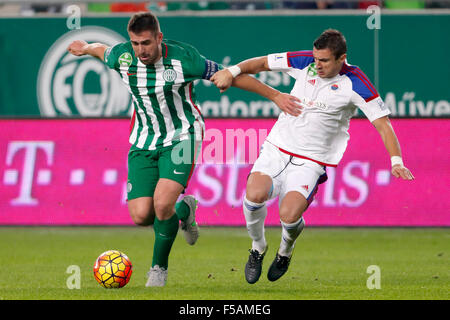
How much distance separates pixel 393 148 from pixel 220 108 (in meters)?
7.00

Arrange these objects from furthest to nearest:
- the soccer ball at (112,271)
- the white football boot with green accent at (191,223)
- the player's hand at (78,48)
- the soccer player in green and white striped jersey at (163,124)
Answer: the white football boot with green accent at (191,223), the player's hand at (78,48), the soccer player in green and white striped jersey at (163,124), the soccer ball at (112,271)

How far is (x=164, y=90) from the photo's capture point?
325 inches

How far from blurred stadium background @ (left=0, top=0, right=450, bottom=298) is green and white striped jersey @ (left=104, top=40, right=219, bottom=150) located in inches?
152

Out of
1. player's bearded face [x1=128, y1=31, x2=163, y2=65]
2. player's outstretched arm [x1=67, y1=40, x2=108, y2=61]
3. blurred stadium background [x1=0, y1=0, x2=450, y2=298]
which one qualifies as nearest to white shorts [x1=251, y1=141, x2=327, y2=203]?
player's bearded face [x1=128, y1=31, x2=163, y2=65]

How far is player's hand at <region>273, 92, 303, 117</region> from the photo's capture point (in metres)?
8.07

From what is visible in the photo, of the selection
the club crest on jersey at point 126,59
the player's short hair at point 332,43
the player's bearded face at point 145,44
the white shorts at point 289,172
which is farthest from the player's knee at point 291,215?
Result: the club crest on jersey at point 126,59

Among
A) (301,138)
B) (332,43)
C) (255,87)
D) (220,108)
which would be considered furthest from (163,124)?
(220,108)

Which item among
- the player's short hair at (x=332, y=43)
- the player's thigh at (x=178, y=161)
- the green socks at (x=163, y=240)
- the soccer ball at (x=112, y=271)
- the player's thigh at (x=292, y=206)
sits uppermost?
the player's short hair at (x=332, y=43)

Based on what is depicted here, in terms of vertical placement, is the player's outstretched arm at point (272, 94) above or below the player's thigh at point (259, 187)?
above

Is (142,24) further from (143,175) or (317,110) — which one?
(317,110)

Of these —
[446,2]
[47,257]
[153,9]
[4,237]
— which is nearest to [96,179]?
[4,237]

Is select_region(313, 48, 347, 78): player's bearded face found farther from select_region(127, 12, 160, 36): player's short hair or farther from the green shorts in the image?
select_region(127, 12, 160, 36): player's short hair

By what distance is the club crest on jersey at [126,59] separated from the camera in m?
8.34

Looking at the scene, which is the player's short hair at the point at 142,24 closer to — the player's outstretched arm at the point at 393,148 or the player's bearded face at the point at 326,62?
the player's bearded face at the point at 326,62
